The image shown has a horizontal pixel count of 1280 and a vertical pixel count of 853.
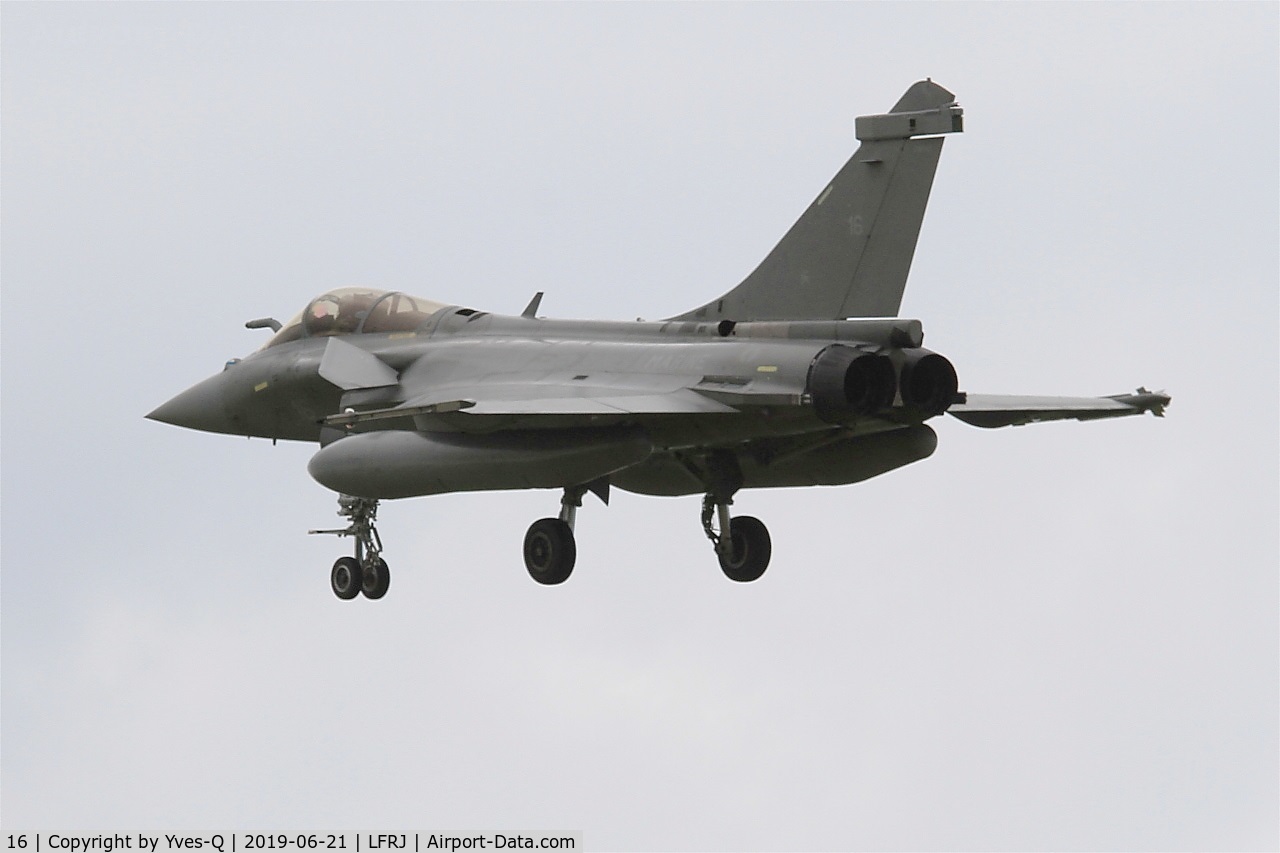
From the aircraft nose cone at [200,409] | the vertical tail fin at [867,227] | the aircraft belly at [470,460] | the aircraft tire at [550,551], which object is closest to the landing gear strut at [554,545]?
the aircraft tire at [550,551]

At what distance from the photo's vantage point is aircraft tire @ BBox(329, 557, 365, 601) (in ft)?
93.2

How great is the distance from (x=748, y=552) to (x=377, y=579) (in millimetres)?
4316

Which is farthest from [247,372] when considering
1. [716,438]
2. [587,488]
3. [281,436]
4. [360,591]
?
[716,438]

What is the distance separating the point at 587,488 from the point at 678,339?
→ 2073 mm

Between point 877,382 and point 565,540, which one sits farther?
point 565,540

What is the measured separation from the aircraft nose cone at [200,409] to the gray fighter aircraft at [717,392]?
2.08 m

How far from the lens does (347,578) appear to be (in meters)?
28.4

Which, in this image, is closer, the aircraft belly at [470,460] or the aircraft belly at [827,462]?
the aircraft belly at [470,460]

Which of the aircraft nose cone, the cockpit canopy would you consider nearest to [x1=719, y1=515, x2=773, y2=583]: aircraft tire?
the cockpit canopy

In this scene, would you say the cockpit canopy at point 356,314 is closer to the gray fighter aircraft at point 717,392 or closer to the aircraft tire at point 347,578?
the gray fighter aircraft at point 717,392

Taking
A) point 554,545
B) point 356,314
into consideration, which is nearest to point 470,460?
point 554,545

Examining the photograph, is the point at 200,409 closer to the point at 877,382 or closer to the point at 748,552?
the point at 748,552

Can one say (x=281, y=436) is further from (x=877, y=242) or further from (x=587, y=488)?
(x=877, y=242)

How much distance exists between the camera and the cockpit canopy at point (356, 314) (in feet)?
92.8
